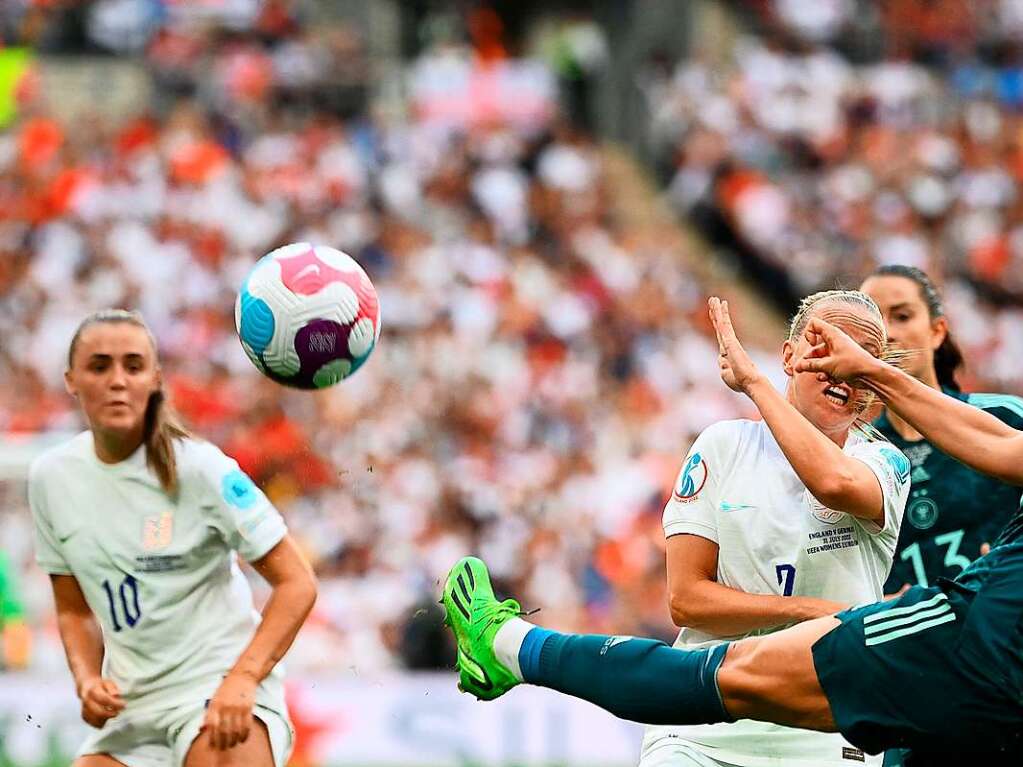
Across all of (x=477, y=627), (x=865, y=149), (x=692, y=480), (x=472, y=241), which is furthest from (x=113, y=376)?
(x=865, y=149)

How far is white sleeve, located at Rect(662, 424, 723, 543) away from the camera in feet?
16.1

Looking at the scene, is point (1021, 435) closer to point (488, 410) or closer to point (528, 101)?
point (488, 410)

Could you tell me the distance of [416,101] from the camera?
2005cm

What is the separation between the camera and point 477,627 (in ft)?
16.5

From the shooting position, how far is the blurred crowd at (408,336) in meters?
13.6

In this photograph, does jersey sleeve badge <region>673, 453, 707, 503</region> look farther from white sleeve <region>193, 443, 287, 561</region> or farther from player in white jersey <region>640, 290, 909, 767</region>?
white sleeve <region>193, 443, 287, 561</region>

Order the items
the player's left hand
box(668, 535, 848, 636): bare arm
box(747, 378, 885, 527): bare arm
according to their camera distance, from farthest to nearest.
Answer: the player's left hand → box(668, 535, 848, 636): bare arm → box(747, 378, 885, 527): bare arm

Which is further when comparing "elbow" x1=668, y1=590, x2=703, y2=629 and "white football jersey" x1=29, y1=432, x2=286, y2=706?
"white football jersey" x1=29, y1=432, x2=286, y2=706

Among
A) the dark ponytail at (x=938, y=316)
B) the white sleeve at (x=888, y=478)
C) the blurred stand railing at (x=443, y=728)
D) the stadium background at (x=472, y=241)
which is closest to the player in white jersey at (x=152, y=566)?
the white sleeve at (x=888, y=478)

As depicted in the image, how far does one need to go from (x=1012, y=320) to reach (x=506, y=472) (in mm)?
6187

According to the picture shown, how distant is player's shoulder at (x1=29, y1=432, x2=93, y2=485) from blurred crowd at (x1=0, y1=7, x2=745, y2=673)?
6030 millimetres

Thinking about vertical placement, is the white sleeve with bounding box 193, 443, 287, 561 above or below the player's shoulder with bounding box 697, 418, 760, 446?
below

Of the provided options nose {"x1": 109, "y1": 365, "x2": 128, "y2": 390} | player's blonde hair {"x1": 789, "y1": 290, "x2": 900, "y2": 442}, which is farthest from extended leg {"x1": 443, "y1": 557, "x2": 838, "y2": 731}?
nose {"x1": 109, "y1": 365, "x2": 128, "y2": 390}

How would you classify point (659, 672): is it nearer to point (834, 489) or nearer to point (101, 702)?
point (834, 489)
